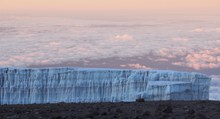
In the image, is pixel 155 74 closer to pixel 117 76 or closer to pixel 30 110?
pixel 117 76

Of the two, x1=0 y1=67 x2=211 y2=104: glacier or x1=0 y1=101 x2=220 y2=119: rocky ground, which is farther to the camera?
x1=0 y1=67 x2=211 y2=104: glacier

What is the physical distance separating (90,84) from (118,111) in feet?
68.0

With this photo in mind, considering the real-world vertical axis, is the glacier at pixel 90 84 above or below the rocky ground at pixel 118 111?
above

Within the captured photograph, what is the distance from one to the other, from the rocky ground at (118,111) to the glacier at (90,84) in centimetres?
1686

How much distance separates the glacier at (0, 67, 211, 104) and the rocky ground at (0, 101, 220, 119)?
16857 mm

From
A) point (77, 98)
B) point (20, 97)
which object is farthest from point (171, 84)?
point (20, 97)

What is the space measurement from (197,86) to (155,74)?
8.71 feet

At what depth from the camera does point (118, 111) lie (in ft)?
44.8

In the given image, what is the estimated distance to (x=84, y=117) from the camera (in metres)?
12.8

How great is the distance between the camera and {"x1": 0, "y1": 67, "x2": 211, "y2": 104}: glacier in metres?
32.9

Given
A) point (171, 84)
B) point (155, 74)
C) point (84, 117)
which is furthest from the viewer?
point (155, 74)

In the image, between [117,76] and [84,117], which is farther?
[117,76]

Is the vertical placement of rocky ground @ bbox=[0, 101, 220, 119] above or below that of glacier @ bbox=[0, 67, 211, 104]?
below

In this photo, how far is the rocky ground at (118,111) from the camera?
1291 cm
